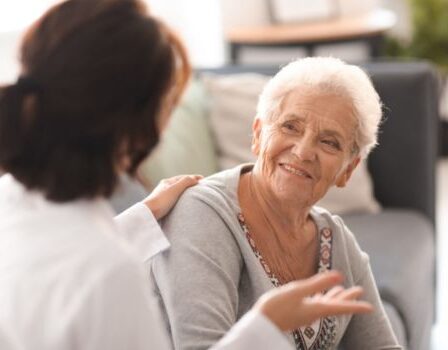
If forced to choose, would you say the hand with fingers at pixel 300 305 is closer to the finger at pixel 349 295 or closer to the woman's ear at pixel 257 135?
the finger at pixel 349 295

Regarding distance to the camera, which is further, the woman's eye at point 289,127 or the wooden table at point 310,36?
the wooden table at point 310,36

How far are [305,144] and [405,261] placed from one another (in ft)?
3.07

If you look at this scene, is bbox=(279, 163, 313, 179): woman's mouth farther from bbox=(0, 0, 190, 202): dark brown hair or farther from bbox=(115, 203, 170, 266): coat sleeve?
bbox=(0, 0, 190, 202): dark brown hair

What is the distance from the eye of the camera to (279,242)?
67.8 inches

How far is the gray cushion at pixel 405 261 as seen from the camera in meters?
2.32

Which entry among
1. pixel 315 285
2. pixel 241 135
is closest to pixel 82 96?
pixel 315 285

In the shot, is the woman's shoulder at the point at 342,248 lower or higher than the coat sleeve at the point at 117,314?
lower

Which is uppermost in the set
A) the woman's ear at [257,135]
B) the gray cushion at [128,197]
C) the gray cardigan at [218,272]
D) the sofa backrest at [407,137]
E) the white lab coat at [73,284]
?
the white lab coat at [73,284]

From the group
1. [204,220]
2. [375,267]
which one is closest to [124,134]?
[204,220]

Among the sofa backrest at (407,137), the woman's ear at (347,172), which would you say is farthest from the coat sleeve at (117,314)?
the sofa backrest at (407,137)

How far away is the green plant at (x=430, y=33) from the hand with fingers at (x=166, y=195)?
10.9 ft

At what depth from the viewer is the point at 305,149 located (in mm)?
1695

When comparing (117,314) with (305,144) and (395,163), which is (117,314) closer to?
(305,144)

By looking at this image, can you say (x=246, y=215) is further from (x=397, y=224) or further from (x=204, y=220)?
(x=397, y=224)
